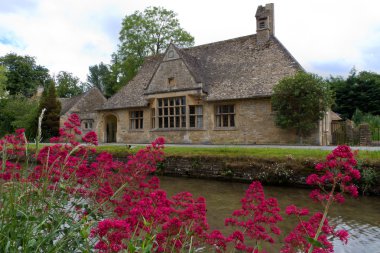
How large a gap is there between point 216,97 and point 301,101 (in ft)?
19.6

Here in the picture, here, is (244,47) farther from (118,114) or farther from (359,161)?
(359,161)

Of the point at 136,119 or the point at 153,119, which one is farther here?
the point at 136,119

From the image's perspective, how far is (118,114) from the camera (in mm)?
25797

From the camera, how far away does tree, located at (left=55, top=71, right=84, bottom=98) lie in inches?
2549

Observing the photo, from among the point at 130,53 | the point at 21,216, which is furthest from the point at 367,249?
the point at 130,53

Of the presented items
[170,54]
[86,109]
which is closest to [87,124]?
[86,109]

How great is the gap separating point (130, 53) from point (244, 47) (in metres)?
16.0

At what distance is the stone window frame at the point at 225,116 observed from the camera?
20641 mm

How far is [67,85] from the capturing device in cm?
6712

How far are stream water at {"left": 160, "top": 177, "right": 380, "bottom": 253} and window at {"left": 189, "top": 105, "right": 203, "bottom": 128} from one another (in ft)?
34.0

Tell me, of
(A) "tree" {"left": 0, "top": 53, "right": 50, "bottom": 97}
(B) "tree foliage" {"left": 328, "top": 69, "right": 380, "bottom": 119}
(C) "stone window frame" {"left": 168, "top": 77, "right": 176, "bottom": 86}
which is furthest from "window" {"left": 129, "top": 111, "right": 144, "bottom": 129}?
(A) "tree" {"left": 0, "top": 53, "right": 50, "bottom": 97}

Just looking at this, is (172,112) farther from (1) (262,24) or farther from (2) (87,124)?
(2) (87,124)

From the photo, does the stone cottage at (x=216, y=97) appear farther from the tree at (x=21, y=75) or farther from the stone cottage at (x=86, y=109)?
the tree at (x=21, y=75)

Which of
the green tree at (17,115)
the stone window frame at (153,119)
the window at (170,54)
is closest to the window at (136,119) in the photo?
the stone window frame at (153,119)
